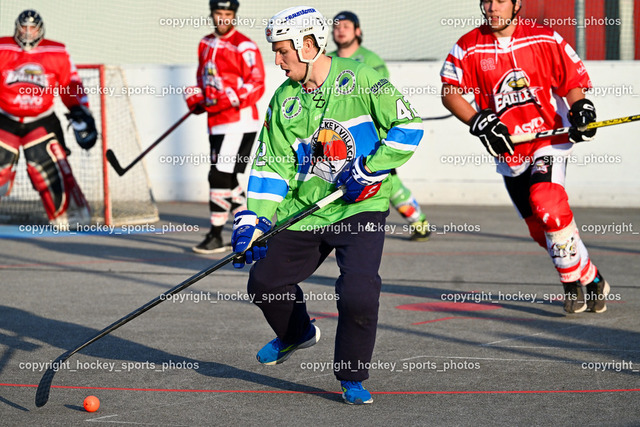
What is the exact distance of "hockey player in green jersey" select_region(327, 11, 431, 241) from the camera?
8.95 m

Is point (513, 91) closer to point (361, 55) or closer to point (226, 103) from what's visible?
point (361, 55)

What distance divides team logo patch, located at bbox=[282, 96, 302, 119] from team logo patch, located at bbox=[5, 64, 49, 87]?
5.91 meters

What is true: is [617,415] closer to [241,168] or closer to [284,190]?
[284,190]

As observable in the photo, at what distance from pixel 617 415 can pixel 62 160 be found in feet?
24.2

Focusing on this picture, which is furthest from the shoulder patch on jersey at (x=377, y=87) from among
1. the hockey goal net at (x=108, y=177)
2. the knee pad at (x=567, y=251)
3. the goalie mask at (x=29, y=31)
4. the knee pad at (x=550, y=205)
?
the hockey goal net at (x=108, y=177)

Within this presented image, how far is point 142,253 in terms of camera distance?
8.84m

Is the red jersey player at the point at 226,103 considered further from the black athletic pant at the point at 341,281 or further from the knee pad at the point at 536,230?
the black athletic pant at the point at 341,281

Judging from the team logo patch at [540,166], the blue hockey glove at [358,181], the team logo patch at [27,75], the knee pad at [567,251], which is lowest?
the knee pad at [567,251]

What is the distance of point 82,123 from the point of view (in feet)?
32.4

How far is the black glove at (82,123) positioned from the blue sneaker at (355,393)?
20.5 feet

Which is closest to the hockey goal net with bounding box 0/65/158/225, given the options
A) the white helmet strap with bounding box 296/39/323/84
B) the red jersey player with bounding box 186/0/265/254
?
the red jersey player with bounding box 186/0/265/254

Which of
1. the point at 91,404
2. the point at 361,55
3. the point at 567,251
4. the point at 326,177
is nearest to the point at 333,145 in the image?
the point at 326,177

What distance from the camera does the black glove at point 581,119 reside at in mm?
5723

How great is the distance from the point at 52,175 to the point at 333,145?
638 centimetres
